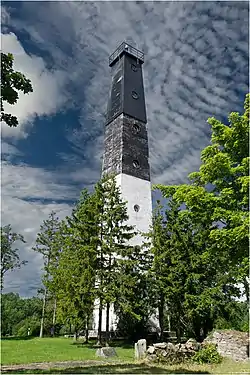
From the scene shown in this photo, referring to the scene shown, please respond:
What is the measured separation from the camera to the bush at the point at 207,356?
12.9m

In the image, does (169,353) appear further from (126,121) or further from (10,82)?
(126,121)

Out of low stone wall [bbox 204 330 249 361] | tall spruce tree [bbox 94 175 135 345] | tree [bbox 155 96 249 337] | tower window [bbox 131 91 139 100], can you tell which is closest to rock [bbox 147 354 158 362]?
low stone wall [bbox 204 330 249 361]

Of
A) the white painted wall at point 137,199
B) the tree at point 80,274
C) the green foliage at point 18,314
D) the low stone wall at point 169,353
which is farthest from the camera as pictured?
the green foliage at point 18,314

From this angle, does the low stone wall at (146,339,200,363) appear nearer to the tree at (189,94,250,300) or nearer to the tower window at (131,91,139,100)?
the tree at (189,94,250,300)

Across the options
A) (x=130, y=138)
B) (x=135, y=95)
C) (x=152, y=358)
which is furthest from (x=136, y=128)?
(x=152, y=358)

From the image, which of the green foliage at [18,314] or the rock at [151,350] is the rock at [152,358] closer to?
the rock at [151,350]

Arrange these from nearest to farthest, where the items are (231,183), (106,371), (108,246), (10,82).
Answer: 1. (10,82)
2. (106,371)
3. (231,183)
4. (108,246)

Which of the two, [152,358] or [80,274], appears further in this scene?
[80,274]

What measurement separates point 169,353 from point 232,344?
106 inches

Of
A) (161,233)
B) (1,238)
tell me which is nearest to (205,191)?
A: (161,233)

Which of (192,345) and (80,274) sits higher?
(80,274)

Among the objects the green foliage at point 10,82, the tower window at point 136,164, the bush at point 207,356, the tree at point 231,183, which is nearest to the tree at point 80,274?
the bush at point 207,356

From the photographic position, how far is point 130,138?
3083 cm

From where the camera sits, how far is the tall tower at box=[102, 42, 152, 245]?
28.1 m
